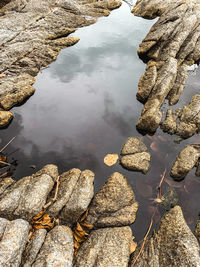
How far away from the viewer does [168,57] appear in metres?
14.6

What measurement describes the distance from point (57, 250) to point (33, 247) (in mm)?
772

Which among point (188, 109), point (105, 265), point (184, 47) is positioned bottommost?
point (105, 265)

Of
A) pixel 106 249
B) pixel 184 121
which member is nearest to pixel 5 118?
pixel 106 249

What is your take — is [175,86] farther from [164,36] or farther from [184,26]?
[184,26]

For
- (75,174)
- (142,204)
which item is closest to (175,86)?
(142,204)

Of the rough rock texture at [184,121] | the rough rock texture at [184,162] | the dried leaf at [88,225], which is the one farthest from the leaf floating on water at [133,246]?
the rough rock texture at [184,121]

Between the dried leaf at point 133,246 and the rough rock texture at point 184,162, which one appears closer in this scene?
the dried leaf at point 133,246

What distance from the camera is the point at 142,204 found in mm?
7820

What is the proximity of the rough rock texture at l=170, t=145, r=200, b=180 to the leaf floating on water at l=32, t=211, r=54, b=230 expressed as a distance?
20.0 feet

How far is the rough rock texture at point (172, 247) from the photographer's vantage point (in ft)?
17.5

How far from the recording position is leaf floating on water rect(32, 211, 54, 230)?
245 inches

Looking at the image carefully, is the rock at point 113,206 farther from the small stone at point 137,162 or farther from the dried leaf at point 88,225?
the small stone at point 137,162

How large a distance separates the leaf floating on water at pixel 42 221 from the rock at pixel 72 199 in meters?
0.19

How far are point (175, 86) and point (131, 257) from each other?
11.5 metres
